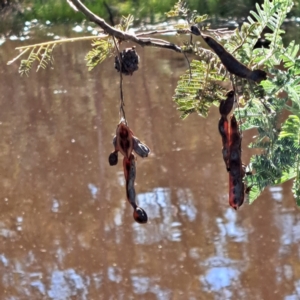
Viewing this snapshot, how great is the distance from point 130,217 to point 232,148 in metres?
1.48

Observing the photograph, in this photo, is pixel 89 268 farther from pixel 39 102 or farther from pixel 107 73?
pixel 107 73

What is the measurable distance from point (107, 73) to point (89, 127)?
0.73m

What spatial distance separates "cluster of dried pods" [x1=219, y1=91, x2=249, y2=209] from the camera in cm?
42

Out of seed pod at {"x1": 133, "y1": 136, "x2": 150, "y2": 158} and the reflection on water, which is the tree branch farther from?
the reflection on water

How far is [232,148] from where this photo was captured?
1.42 feet

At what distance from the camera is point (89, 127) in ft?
8.39

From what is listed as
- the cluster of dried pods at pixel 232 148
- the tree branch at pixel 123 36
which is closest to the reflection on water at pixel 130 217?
the cluster of dried pods at pixel 232 148

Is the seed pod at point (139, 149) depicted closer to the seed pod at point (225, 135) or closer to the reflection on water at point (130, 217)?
the seed pod at point (225, 135)

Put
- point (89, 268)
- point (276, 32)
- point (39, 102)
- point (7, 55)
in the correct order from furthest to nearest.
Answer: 1. point (7, 55)
2. point (39, 102)
3. point (89, 268)
4. point (276, 32)

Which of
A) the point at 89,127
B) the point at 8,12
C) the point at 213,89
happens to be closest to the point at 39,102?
the point at 89,127

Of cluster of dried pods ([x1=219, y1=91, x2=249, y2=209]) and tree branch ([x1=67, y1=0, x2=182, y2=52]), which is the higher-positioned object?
tree branch ([x1=67, y1=0, x2=182, y2=52])

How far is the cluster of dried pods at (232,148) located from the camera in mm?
423

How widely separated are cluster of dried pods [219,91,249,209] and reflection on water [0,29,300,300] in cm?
111

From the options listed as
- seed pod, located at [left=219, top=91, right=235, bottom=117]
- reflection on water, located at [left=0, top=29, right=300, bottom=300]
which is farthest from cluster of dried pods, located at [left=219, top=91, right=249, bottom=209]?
reflection on water, located at [left=0, top=29, right=300, bottom=300]
